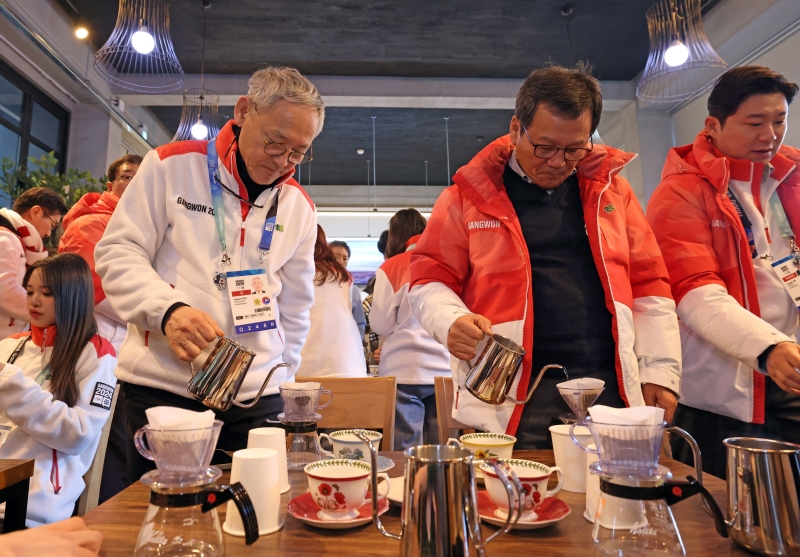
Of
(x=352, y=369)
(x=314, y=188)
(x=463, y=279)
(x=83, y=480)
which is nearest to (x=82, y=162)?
(x=314, y=188)

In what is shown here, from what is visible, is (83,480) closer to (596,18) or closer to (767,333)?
(767,333)

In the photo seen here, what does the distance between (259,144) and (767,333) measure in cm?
142

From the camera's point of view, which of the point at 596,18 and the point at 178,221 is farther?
the point at 596,18

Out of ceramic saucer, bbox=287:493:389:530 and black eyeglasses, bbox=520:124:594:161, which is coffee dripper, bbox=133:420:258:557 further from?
black eyeglasses, bbox=520:124:594:161

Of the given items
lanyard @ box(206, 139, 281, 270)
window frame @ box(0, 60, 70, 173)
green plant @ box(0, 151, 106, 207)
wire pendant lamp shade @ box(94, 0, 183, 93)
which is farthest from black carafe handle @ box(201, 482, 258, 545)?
window frame @ box(0, 60, 70, 173)

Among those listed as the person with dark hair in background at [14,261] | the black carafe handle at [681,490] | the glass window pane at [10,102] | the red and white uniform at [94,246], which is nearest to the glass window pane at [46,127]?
the glass window pane at [10,102]

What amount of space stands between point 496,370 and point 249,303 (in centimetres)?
68

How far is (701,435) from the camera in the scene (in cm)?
181

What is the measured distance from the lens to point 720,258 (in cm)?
176

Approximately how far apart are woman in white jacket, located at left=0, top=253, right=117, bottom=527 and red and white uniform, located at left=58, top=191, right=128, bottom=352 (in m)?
0.56

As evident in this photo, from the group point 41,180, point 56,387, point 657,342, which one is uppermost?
point 41,180

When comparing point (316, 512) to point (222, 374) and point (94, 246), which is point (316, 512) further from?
point (94, 246)

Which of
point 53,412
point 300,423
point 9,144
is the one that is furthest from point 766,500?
point 9,144

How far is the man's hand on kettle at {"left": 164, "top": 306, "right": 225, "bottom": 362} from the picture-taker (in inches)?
48.1
